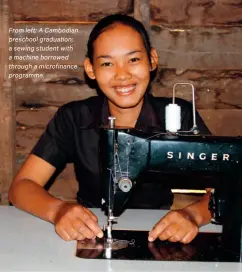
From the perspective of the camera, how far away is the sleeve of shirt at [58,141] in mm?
1865

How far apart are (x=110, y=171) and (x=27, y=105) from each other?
3.91ft

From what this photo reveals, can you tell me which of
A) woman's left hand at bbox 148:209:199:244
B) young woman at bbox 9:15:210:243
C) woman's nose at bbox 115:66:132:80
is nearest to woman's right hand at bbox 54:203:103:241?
young woman at bbox 9:15:210:243

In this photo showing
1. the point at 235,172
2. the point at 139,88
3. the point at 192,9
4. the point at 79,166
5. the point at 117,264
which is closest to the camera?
the point at 117,264

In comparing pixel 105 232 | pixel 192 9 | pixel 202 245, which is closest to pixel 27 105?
pixel 192 9

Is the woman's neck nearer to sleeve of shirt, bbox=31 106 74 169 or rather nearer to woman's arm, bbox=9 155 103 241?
sleeve of shirt, bbox=31 106 74 169

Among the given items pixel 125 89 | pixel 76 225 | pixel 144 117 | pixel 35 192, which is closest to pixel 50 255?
pixel 76 225

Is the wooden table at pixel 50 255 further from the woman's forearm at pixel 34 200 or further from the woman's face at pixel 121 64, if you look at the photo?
the woman's face at pixel 121 64

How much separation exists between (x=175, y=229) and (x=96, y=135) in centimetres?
58

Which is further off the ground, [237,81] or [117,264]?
[237,81]

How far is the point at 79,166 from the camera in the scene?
77.2 inches

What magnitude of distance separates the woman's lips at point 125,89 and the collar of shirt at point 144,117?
19 cm

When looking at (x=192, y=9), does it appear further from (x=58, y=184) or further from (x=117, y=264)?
(x=117, y=264)

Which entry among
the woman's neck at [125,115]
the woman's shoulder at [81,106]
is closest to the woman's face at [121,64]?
the woman's neck at [125,115]

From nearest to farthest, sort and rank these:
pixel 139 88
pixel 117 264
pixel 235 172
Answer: pixel 117 264
pixel 235 172
pixel 139 88
